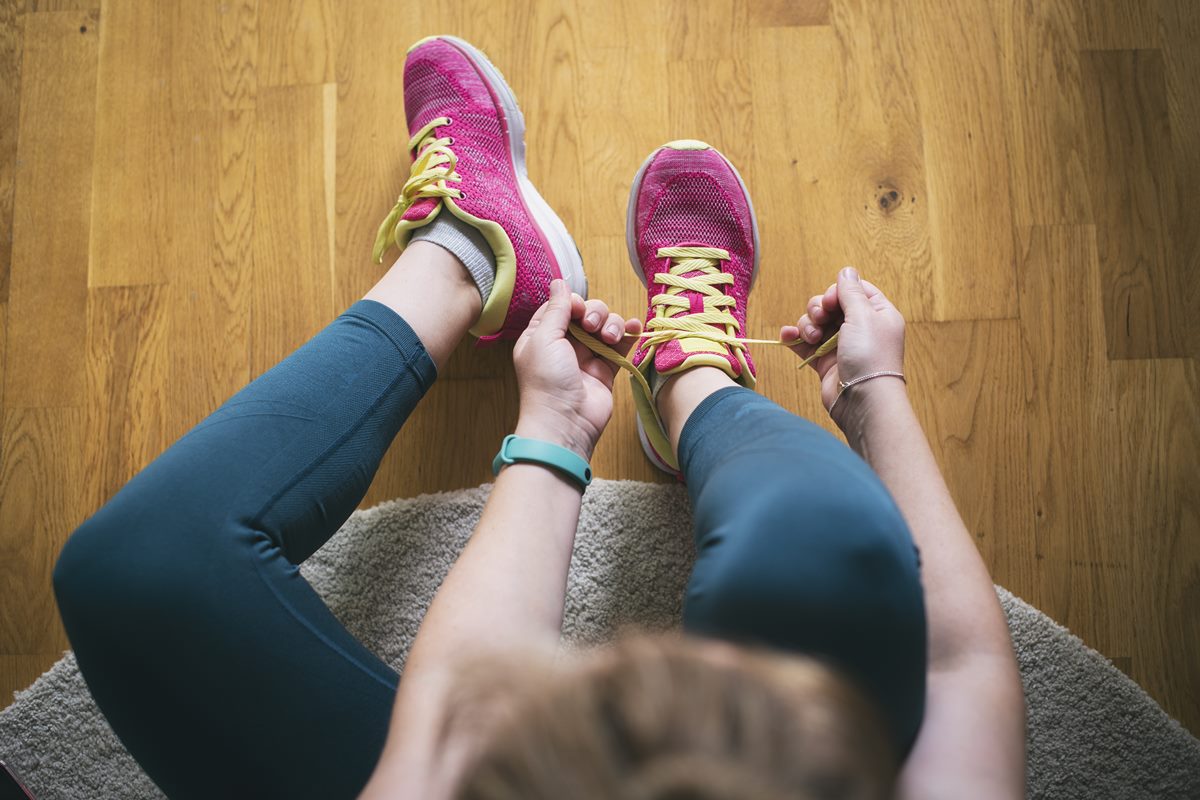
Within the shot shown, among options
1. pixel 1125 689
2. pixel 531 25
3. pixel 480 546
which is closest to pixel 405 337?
pixel 480 546

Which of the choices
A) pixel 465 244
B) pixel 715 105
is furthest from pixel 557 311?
pixel 715 105

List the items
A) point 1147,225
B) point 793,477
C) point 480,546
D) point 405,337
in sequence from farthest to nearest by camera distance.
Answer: point 1147,225 < point 405,337 < point 480,546 < point 793,477

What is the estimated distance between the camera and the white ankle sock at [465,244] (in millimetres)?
845

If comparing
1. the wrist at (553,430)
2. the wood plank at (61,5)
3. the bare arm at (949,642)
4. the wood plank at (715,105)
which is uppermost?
the wood plank at (61,5)

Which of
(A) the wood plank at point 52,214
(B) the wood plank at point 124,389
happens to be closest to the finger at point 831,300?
Answer: (B) the wood plank at point 124,389

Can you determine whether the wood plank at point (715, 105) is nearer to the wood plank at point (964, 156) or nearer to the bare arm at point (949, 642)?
the wood plank at point (964, 156)

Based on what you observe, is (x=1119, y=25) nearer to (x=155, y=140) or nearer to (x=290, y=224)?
(x=290, y=224)

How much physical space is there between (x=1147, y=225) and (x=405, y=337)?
88 cm

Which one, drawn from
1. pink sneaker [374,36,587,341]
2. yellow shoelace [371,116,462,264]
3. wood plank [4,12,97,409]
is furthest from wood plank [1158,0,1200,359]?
wood plank [4,12,97,409]

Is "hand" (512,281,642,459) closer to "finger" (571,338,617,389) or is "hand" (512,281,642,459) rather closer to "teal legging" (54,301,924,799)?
"finger" (571,338,617,389)

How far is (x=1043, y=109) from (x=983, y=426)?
0.40 meters

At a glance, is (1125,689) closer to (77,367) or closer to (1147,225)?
(1147,225)

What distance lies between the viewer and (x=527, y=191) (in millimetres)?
921

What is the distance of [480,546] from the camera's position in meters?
0.67
